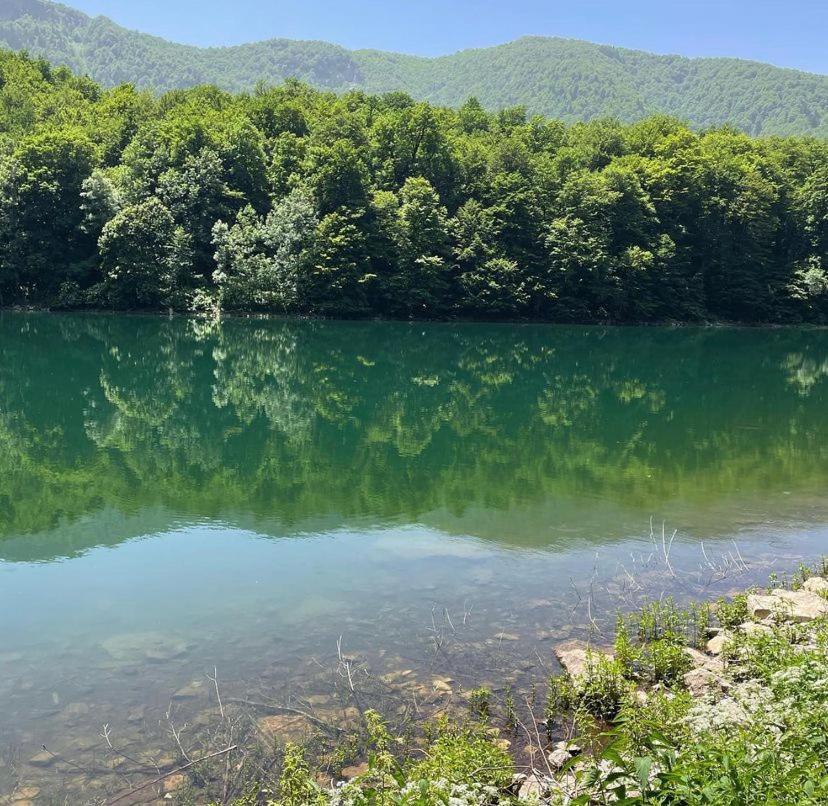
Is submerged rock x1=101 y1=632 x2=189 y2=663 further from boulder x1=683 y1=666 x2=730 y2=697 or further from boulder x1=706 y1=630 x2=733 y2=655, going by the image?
boulder x1=706 y1=630 x2=733 y2=655

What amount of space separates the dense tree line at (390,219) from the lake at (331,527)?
86.5ft

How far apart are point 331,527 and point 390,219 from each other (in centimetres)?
4816

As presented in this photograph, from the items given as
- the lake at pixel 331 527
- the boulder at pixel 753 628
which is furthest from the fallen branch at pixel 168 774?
the boulder at pixel 753 628

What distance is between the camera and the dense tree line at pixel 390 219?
56094 mm

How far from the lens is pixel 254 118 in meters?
69.9

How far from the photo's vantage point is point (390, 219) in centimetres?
5881

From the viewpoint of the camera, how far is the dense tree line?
56.1 meters

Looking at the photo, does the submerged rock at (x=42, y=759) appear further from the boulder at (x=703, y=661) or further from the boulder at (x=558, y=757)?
the boulder at (x=703, y=661)

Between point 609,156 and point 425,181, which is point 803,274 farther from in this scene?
point 425,181

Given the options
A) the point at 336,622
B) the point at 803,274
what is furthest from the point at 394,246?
the point at 336,622

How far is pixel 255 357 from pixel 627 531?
A: 2658 cm

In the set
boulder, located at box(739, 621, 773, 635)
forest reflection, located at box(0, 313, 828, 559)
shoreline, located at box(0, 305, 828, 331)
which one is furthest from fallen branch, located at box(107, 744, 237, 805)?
shoreline, located at box(0, 305, 828, 331)

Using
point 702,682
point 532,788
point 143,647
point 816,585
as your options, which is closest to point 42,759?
point 143,647

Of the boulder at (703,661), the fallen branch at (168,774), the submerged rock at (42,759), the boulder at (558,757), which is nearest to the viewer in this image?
the fallen branch at (168,774)
